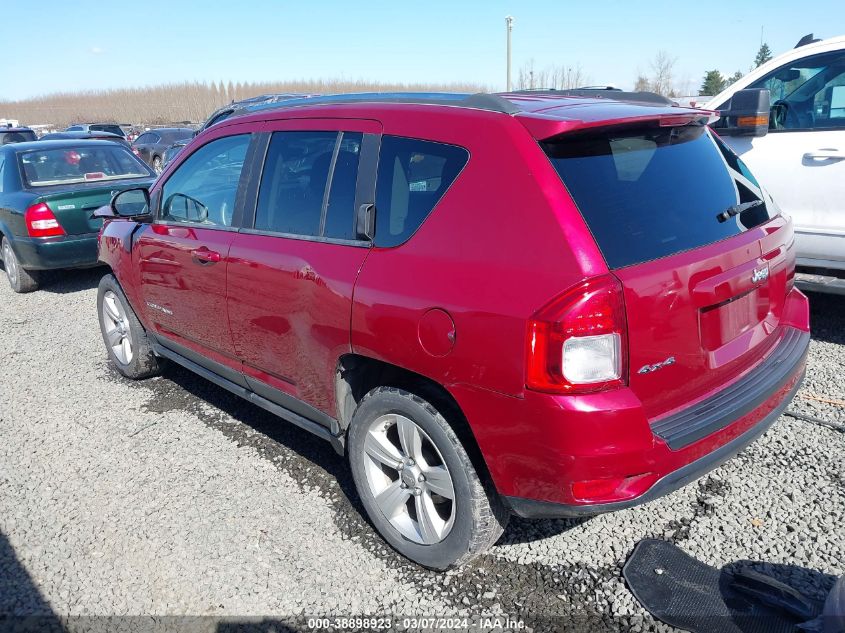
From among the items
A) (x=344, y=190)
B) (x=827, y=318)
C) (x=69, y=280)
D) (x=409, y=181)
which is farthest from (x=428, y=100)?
(x=69, y=280)

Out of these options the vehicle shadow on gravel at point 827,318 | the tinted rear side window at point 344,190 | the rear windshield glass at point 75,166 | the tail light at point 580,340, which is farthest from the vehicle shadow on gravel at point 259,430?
the rear windshield glass at point 75,166

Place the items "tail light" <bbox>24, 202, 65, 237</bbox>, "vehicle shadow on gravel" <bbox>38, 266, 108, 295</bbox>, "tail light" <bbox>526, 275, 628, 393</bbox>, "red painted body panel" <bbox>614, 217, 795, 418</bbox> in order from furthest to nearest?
"vehicle shadow on gravel" <bbox>38, 266, 108, 295</bbox>, "tail light" <bbox>24, 202, 65, 237</bbox>, "red painted body panel" <bbox>614, 217, 795, 418</bbox>, "tail light" <bbox>526, 275, 628, 393</bbox>

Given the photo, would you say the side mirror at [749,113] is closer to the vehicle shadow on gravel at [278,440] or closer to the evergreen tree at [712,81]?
the vehicle shadow on gravel at [278,440]

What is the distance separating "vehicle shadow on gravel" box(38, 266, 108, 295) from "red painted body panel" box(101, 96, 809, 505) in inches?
253

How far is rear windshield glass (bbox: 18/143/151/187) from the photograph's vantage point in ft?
26.3

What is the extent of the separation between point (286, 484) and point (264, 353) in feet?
2.35

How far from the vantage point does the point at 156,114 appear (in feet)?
210

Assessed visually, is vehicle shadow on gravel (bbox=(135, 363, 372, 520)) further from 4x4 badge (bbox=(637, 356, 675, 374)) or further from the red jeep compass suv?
4x4 badge (bbox=(637, 356, 675, 374))

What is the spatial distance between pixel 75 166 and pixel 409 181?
6.97 meters

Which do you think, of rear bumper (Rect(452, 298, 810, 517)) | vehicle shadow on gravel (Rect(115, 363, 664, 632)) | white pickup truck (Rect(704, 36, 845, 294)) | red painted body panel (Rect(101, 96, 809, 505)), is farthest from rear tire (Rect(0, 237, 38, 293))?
white pickup truck (Rect(704, 36, 845, 294))

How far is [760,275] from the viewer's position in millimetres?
2730

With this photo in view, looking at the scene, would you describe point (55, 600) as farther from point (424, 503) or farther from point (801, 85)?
point (801, 85)

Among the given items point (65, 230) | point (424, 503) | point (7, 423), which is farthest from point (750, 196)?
point (65, 230)

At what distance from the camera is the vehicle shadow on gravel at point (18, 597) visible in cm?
274
